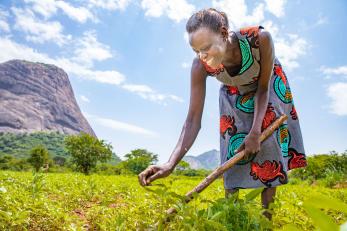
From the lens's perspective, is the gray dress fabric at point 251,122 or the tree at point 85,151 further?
the tree at point 85,151

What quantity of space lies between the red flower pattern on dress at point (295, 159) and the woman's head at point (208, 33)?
40.3 inches

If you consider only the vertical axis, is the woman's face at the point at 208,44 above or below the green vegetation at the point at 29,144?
below

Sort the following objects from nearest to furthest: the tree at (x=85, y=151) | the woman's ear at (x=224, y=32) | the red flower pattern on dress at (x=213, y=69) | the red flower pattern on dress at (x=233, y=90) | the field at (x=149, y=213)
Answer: the field at (x=149, y=213) < the woman's ear at (x=224, y=32) < the red flower pattern on dress at (x=213, y=69) < the red flower pattern on dress at (x=233, y=90) < the tree at (x=85, y=151)

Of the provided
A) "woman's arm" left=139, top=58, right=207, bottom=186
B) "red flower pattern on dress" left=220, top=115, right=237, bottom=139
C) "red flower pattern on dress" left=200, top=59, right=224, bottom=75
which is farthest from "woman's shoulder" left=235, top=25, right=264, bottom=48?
"red flower pattern on dress" left=220, top=115, right=237, bottom=139

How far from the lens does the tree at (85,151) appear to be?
4266cm

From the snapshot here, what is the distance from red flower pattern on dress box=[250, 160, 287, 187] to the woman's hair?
987mm

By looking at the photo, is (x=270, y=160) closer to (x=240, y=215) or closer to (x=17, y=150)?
(x=240, y=215)

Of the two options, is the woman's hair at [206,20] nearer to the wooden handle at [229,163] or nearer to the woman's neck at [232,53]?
the woman's neck at [232,53]

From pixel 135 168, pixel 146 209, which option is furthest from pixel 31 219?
pixel 135 168

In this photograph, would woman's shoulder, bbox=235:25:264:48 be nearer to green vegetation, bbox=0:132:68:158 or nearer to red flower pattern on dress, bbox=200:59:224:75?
red flower pattern on dress, bbox=200:59:224:75

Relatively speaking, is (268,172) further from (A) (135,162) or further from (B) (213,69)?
(A) (135,162)

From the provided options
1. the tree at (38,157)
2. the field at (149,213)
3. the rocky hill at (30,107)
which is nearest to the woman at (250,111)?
the field at (149,213)

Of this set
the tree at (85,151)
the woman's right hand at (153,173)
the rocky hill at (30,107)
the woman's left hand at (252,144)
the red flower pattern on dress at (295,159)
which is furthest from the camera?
the rocky hill at (30,107)

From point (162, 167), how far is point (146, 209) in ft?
4.21
